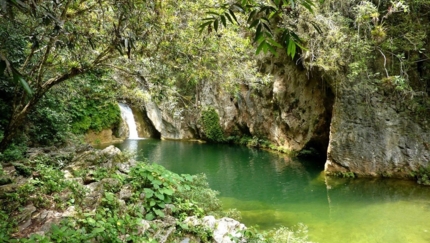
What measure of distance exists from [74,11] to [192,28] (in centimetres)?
187

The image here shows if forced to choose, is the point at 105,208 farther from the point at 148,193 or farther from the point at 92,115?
the point at 92,115

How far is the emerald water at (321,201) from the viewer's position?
5.70 m

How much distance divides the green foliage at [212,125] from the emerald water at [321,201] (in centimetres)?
726

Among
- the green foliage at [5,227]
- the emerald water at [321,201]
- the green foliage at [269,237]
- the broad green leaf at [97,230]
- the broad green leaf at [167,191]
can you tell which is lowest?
the emerald water at [321,201]

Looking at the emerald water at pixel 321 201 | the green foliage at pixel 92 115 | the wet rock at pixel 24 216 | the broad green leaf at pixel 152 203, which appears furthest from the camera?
the green foliage at pixel 92 115

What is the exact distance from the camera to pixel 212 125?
1997cm

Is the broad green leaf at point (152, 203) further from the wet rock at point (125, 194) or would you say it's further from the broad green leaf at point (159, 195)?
the wet rock at point (125, 194)

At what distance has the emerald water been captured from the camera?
570 cm

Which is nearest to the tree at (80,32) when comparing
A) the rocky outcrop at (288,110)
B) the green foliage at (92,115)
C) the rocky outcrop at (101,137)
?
the rocky outcrop at (288,110)

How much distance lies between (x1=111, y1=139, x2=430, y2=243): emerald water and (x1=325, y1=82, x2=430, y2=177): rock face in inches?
20.6

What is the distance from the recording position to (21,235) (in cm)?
318

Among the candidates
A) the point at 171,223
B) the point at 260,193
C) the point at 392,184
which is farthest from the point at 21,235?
the point at 392,184

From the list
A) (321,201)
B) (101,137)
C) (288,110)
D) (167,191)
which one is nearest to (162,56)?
(167,191)

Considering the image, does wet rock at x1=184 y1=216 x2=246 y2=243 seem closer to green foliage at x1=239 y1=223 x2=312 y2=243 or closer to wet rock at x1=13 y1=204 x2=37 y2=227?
green foliage at x1=239 y1=223 x2=312 y2=243
